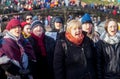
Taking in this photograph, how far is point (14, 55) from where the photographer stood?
23.5 ft

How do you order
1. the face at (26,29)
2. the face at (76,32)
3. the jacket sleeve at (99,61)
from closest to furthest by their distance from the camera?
the face at (76,32) → the jacket sleeve at (99,61) → the face at (26,29)

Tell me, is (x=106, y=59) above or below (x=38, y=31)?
below

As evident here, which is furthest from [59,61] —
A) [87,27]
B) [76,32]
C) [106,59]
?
[87,27]

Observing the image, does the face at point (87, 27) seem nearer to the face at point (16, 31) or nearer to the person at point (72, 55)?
the person at point (72, 55)

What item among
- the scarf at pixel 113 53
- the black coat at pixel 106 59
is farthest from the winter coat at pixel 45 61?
the scarf at pixel 113 53

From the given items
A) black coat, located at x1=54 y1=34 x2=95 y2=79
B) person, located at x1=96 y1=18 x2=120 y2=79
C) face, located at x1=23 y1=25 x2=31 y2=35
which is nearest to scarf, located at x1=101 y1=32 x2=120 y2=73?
person, located at x1=96 y1=18 x2=120 y2=79

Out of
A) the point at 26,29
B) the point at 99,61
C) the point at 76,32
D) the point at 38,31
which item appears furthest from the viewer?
the point at 26,29

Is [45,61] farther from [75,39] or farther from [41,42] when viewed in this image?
[75,39]

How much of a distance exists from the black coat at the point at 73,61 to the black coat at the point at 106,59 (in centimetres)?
30

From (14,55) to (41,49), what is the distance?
3.41 feet

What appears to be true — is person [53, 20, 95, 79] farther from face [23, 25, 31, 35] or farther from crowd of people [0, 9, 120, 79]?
face [23, 25, 31, 35]

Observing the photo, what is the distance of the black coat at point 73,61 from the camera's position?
270 inches

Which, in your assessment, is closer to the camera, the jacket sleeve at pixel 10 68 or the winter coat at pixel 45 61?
the jacket sleeve at pixel 10 68

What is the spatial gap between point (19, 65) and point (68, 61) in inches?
35.0
